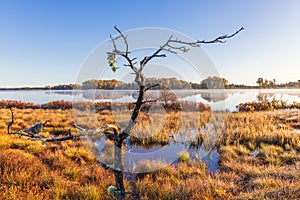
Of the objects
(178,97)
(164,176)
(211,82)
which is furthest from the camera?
(178,97)

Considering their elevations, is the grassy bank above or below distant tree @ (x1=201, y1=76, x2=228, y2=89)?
below

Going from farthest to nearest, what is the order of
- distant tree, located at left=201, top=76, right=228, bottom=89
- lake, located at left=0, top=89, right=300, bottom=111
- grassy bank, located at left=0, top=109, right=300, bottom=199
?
lake, located at left=0, top=89, right=300, bottom=111 → distant tree, located at left=201, top=76, right=228, bottom=89 → grassy bank, located at left=0, top=109, right=300, bottom=199

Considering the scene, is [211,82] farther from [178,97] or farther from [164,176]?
[178,97]

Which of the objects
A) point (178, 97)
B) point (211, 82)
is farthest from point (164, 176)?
point (178, 97)

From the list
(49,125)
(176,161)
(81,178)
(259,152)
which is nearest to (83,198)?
(81,178)

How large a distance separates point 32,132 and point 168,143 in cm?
727

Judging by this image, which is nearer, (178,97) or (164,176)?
(164,176)

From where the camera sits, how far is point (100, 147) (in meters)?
8.30

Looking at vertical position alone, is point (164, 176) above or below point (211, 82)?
below

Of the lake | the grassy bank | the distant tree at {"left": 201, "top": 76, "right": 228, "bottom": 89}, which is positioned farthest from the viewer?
the lake

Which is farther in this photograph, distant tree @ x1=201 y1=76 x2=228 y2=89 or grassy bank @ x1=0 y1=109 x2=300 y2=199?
distant tree @ x1=201 y1=76 x2=228 y2=89

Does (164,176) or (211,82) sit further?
(211,82)

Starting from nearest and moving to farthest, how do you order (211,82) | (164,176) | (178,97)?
(164,176) < (211,82) < (178,97)

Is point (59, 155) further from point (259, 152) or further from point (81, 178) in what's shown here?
point (259, 152)
